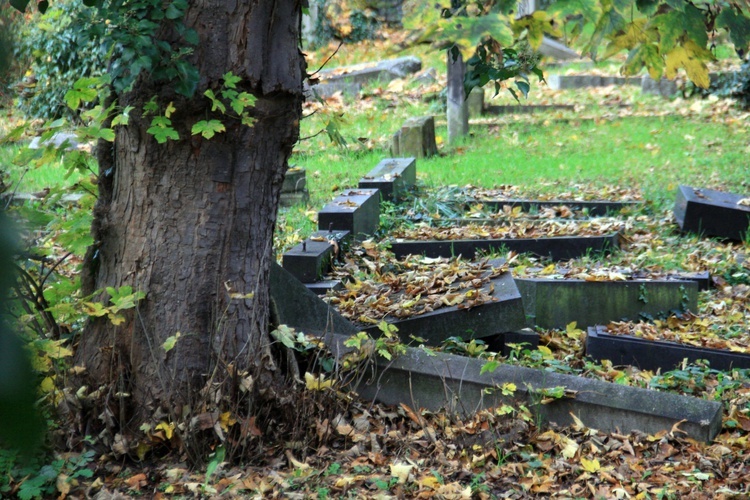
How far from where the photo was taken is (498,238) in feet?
24.2

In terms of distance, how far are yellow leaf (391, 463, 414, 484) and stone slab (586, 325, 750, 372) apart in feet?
7.55

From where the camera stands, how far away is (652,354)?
538 centimetres

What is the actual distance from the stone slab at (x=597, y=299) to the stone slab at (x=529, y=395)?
1.87 metres

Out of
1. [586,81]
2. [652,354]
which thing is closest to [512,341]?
[652,354]

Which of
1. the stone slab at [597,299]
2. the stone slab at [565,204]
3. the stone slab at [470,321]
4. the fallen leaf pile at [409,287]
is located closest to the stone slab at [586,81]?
the stone slab at [565,204]

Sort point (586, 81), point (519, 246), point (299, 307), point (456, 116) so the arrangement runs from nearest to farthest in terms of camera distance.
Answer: point (299, 307) < point (519, 246) < point (456, 116) < point (586, 81)

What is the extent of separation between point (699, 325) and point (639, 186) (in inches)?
177

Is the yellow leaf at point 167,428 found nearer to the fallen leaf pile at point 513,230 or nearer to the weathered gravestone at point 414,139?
the fallen leaf pile at point 513,230

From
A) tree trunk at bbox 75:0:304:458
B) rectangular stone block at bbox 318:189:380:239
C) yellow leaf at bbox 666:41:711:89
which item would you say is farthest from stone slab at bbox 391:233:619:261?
yellow leaf at bbox 666:41:711:89

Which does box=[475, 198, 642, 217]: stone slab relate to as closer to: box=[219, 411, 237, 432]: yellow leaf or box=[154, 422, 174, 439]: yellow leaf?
box=[219, 411, 237, 432]: yellow leaf

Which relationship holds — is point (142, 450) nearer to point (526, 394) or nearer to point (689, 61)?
point (526, 394)

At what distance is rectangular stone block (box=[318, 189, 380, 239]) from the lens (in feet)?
23.3

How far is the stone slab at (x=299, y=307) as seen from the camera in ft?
15.6

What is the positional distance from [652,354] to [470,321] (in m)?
1.24
